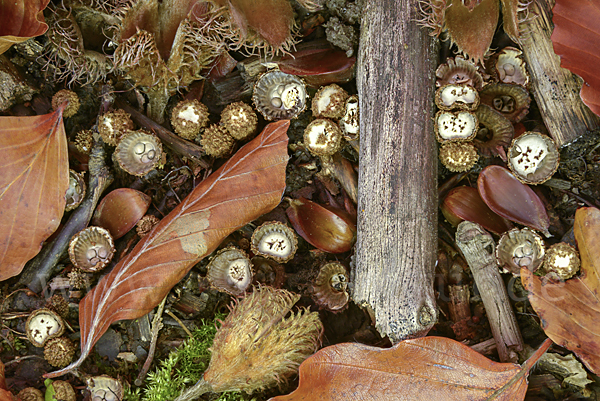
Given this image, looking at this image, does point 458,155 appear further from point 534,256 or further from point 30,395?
point 30,395

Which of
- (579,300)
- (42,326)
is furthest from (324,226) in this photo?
(42,326)

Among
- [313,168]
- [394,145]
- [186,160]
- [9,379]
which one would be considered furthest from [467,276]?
[9,379]

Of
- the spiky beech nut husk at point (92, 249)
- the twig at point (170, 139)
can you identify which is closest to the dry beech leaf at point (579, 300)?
the twig at point (170, 139)

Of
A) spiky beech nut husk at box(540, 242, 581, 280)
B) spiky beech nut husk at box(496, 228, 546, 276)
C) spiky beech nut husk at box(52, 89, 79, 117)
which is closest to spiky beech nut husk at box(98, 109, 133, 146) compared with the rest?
spiky beech nut husk at box(52, 89, 79, 117)

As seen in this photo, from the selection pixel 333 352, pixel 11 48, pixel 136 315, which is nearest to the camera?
pixel 333 352

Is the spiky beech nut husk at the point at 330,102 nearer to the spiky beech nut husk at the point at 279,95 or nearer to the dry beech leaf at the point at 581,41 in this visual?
the spiky beech nut husk at the point at 279,95

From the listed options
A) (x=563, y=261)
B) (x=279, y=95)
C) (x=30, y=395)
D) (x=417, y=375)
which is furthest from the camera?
(x=279, y=95)

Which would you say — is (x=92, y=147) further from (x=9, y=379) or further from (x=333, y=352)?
(x=333, y=352)
